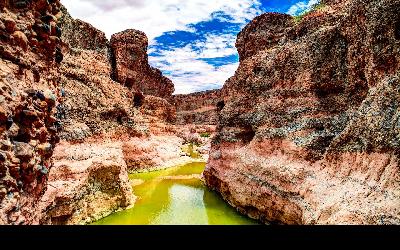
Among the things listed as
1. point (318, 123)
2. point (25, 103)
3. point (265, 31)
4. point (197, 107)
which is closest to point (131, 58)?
point (265, 31)

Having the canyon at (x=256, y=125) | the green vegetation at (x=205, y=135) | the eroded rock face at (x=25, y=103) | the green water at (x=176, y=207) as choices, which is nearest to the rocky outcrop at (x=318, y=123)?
the canyon at (x=256, y=125)

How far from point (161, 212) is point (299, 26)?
500 inches

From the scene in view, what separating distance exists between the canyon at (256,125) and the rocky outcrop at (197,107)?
56.1m

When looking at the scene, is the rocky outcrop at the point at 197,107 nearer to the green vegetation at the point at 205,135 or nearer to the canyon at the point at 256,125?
the green vegetation at the point at 205,135

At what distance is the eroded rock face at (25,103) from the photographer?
653cm

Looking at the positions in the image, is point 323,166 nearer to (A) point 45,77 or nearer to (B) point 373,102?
(B) point 373,102

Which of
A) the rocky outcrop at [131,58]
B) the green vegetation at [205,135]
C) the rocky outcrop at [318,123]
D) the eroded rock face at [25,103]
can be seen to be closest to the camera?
the eroded rock face at [25,103]

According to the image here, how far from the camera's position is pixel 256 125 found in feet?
64.5

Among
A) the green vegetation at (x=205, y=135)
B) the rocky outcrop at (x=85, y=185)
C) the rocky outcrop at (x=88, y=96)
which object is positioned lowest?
the rocky outcrop at (x=85, y=185)

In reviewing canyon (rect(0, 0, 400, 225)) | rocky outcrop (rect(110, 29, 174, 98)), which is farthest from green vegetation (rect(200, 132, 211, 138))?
canyon (rect(0, 0, 400, 225))

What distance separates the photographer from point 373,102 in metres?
10.9

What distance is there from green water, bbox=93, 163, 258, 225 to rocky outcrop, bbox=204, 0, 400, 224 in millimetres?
946

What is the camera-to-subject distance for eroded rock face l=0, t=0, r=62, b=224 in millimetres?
6531
